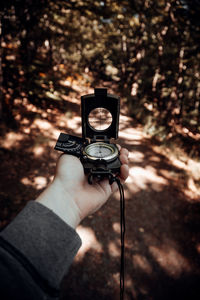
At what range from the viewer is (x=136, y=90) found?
37.7 feet

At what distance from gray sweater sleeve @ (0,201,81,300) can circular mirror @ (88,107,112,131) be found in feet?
4.05

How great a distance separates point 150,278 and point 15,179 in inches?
124

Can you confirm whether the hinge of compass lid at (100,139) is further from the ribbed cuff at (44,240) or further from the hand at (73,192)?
the ribbed cuff at (44,240)

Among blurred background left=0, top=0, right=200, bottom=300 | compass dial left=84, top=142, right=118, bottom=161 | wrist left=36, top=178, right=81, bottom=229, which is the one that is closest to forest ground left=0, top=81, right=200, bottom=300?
blurred background left=0, top=0, right=200, bottom=300

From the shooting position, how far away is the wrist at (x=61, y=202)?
1.37 meters

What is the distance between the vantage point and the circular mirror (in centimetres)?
207

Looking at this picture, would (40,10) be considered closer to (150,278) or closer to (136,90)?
(150,278)

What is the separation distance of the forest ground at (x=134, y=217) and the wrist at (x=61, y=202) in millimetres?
1741

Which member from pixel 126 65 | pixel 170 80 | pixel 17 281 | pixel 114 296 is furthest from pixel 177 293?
pixel 126 65

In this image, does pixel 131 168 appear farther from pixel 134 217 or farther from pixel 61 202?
pixel 61 202

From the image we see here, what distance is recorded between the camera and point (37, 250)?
34.8 inches

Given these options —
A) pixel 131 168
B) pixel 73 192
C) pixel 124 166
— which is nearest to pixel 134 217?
pixel 131 168

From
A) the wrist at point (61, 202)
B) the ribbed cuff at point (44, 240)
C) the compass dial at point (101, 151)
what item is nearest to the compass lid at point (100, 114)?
the compass dial at point (101, 151)

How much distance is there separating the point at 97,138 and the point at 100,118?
9.4 inches
